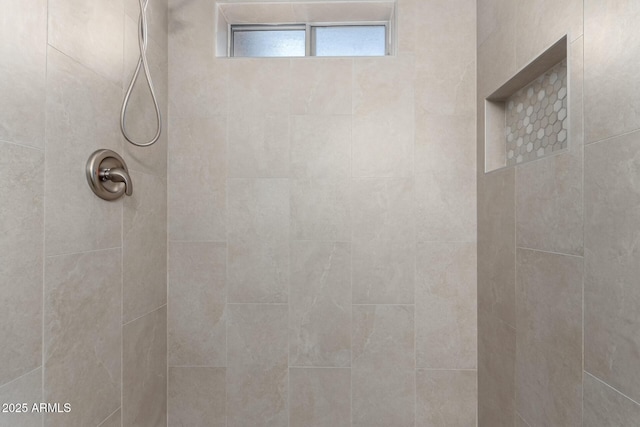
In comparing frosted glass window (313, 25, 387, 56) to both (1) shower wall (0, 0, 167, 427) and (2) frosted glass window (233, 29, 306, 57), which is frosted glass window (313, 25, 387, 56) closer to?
(2) frosted glass window (233, 29, 306, 57)

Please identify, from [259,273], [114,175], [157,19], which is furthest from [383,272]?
[157,19]

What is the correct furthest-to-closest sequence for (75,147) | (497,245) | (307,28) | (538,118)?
(307,28) < (497,245) < (538,118) < (75,147)

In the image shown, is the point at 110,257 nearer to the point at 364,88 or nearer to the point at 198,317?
the point at 198,317

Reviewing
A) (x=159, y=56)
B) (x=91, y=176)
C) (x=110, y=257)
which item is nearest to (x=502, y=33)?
(x=159, y=56)

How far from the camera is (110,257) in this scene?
1201mm

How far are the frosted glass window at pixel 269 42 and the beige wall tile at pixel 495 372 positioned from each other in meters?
1.51

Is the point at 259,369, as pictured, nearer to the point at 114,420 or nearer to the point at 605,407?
the point at 114,420

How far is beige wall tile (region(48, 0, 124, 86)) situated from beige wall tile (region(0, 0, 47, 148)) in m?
0.05

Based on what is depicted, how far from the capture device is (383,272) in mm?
1604

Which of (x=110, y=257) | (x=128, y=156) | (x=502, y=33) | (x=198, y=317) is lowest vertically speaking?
(x=198, y=317)

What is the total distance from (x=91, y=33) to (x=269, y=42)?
86 cm

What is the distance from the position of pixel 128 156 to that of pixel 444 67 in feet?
4.52

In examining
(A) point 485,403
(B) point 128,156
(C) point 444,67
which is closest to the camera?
(B) point 128,156

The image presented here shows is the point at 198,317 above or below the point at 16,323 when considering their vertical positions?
below
